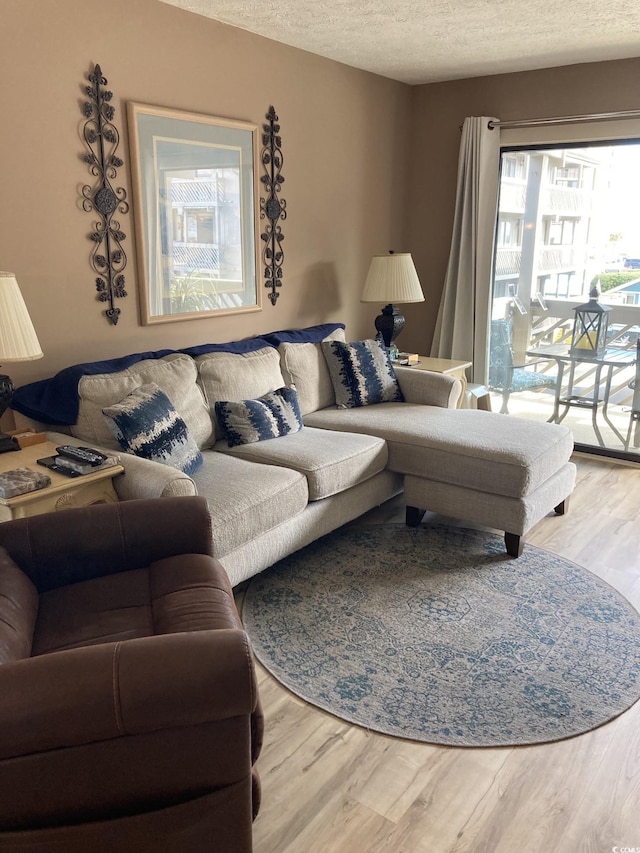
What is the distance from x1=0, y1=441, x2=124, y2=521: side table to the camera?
7.18 ft

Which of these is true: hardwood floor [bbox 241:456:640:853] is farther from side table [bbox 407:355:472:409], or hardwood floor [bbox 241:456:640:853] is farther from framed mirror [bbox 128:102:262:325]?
side table [bbox 407:355:472:409]

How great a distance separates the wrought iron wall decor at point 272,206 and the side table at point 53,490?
6.11 feet

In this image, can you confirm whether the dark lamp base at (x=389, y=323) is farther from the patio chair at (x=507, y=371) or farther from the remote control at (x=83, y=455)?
the remote control at (x=83, y=455)

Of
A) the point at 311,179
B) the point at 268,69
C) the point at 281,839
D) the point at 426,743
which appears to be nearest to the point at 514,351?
the point at 311,179

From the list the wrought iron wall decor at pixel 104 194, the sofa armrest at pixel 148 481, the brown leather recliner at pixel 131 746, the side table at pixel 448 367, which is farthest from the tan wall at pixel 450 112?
the brown leather recliner at pixel 131 746

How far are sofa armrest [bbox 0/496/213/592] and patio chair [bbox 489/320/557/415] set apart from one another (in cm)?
332

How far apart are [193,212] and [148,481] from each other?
5.35ft

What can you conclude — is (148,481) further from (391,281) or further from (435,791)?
(391,281)

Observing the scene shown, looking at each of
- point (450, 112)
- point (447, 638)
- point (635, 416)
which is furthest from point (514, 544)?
point (450, 112)

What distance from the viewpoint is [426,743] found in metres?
2.02

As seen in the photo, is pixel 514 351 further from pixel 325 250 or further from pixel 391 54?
pixel 391 54

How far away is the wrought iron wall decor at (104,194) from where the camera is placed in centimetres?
291

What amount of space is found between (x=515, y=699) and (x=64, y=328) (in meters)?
2.33

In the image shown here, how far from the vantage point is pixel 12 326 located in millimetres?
2287
